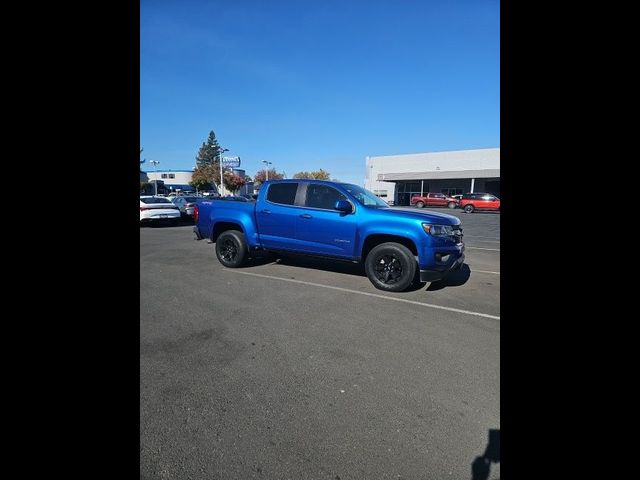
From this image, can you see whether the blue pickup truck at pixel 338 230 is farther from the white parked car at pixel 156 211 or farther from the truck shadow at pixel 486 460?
the white parked car at pixel 156 211

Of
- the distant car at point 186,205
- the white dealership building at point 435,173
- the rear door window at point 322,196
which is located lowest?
the rear door window at point 322,196

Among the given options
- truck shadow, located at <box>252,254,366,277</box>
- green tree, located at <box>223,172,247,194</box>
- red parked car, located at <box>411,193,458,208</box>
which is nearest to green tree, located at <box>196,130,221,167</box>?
green tree, located at <box>223,172,247,194</box>

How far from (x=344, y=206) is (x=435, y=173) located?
3975cm

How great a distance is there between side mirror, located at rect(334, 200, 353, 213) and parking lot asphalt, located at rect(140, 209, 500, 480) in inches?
58.4

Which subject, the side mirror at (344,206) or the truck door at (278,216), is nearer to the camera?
the side mirror at (344,206)

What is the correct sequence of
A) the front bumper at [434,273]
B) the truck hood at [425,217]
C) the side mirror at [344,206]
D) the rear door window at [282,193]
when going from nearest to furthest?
the front bumper at [434,273], the truck hood at [425,217], the side mirror at [344,206], the rear door window at [282,193]

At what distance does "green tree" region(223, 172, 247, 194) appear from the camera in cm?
6366

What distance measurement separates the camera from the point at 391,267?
6082 mm

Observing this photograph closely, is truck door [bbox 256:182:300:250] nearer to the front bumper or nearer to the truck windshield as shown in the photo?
the truck windshield

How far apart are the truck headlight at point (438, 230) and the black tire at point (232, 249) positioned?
3856 mm

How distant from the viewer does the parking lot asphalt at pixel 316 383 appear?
7.20ft

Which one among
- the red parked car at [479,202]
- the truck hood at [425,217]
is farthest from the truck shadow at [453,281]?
the red parked car at [479,202]

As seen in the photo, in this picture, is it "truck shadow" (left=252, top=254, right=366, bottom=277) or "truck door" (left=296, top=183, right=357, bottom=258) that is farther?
"truck shadow" (left=252, top=254, right=366, bottom=277)
